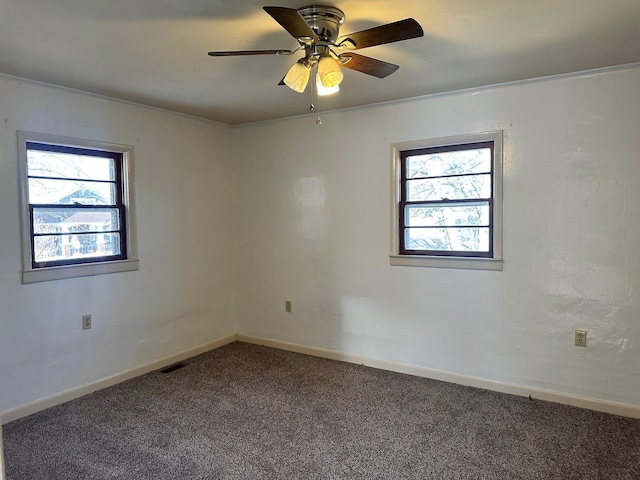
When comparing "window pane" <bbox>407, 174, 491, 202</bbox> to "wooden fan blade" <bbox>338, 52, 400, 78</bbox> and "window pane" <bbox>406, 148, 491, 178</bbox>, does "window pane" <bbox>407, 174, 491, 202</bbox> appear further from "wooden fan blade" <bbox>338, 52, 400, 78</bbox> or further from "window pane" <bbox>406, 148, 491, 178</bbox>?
"wooden fan blade" <bbox>338, 52, 400, 78</bbox>

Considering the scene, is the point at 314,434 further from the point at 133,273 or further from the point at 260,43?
the point at 260,43

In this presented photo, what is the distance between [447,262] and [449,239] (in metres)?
0.20

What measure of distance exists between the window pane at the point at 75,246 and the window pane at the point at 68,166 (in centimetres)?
47

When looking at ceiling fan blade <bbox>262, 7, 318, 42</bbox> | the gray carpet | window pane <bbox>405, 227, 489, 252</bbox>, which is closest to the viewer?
ceiling fan blade <bbox>262, 7, 318, 42</bbox>

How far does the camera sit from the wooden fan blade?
2283 mm

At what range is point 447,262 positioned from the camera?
11.8 feet

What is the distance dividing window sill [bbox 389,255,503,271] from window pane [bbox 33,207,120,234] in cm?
242

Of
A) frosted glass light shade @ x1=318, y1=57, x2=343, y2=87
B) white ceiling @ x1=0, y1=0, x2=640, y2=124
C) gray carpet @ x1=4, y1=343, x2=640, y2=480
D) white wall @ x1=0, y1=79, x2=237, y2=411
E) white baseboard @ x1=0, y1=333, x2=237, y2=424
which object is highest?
white ceiling @ x1=0, y1=0, x2=640, y2=124

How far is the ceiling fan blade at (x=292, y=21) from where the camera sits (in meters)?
1.75

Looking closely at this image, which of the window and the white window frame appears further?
the white window frame

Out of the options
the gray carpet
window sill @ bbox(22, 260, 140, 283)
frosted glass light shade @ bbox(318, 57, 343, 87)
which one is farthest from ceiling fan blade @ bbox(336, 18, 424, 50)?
window sill @ bbox(22, 260, 140, 283)

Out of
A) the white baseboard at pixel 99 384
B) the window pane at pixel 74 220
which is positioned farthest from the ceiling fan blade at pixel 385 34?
the white baseboard at pixel 99 384

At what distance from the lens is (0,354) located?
3.02m

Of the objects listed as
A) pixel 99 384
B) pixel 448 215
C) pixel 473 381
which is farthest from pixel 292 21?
pixel 99 384
